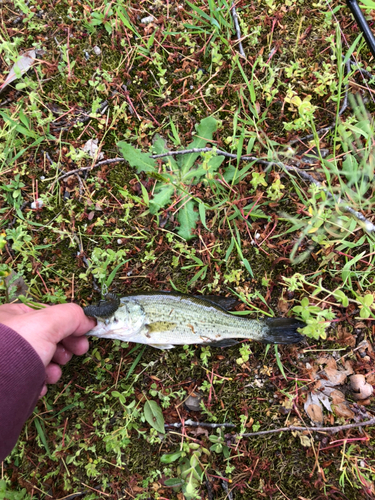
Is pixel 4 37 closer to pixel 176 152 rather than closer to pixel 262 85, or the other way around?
pixel 176 152

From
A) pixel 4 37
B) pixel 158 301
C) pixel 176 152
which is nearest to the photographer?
pixel 158 301

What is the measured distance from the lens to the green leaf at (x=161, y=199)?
11.5 feet

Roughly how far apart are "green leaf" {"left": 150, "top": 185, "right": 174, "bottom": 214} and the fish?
0.94 meters

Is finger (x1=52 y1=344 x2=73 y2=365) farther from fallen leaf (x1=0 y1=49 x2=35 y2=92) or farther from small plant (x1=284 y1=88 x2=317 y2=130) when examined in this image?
small plant (x1=284 y1=88 x2=317 y2=130)

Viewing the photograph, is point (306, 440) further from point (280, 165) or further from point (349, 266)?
point (280, 165)

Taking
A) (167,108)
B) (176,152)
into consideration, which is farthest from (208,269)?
(167,108)

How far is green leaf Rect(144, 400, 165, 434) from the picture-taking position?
3.38 metres

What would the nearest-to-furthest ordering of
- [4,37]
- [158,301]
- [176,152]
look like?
1. [158,301]
2. [176,152]
3. [4,37]

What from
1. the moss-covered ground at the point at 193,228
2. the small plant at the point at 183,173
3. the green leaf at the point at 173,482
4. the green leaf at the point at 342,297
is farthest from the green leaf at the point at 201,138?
the green leaf at the point at 173,482

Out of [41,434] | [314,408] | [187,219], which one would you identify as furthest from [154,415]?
[187,219]

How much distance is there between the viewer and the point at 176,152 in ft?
11.7

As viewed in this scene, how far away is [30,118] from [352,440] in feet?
16.5

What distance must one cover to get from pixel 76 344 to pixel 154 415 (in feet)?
3.64

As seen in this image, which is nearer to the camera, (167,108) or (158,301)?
(158,301)
